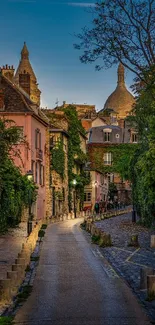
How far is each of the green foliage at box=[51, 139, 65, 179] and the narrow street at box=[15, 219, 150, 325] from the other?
135 feet

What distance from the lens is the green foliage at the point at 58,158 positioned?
61031 mm

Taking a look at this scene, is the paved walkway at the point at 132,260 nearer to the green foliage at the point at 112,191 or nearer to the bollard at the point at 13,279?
the bollard at the point at 13,279

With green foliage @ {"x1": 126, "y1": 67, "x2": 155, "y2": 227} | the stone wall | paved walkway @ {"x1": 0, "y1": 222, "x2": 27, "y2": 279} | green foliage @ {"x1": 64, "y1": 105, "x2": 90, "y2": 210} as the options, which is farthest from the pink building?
paved walkway @ {"x1": 0, "y1": 222, "x2": 27, "y2": 279}

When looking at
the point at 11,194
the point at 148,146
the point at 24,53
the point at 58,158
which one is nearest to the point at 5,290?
the point at 148,146

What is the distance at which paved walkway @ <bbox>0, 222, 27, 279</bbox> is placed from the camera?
17.7 meters

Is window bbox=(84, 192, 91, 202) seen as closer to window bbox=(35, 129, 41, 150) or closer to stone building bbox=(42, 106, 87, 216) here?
stone building bbox=(42, 106, 87, 216)

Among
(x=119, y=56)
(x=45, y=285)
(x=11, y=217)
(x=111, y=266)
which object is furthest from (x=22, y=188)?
(x=45, y=285)

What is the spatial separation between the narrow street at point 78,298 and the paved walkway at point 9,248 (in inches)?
40.6

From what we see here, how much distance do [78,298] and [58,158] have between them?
161 feet

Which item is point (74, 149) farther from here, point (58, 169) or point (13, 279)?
point (13, 279)

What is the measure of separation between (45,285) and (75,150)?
186 feet

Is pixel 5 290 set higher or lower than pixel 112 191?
lower

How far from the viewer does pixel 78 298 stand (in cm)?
1261

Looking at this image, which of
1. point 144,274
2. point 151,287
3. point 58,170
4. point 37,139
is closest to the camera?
point 151,287
